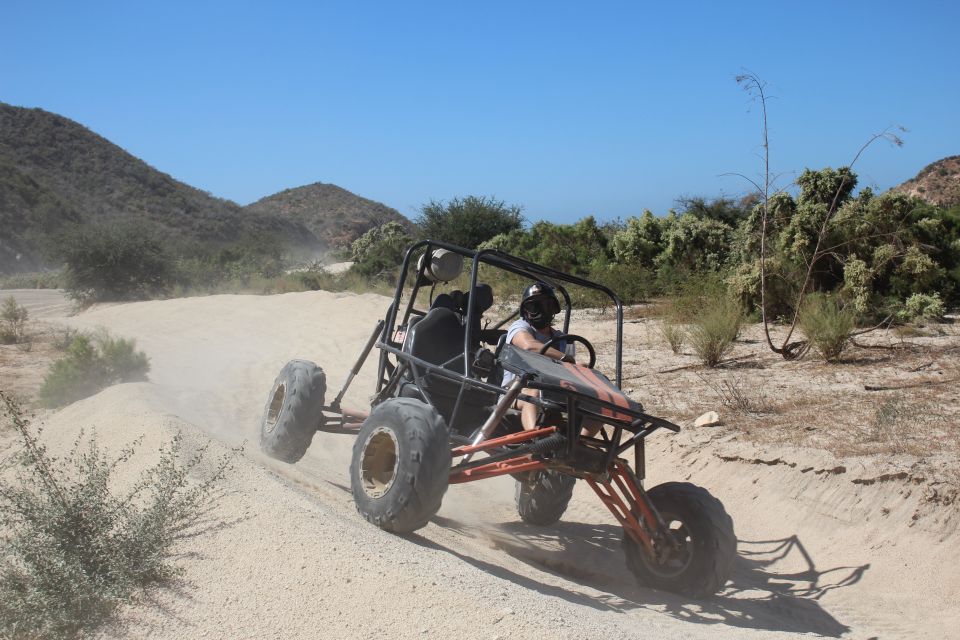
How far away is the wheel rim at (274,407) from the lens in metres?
7.13

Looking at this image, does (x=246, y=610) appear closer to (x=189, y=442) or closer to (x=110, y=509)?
(x=110, y=509)

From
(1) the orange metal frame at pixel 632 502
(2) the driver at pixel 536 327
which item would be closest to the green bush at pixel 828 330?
(2) the driver at pixel 536 327

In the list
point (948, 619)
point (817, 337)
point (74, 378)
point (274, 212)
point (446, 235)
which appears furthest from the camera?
point (274, 212)

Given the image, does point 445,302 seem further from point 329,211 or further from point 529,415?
point 329,211

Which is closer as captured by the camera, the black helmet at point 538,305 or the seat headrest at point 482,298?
the black helmet at point 538,305

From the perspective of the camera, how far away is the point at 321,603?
12.5 feet

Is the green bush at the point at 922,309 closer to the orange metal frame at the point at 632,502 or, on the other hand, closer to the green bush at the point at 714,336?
the green bush at the point at 714,336

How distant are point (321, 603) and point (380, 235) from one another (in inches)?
1395

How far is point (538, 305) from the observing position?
238 inches

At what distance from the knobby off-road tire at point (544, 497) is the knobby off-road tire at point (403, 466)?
1832 millimetres

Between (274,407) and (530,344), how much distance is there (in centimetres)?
273

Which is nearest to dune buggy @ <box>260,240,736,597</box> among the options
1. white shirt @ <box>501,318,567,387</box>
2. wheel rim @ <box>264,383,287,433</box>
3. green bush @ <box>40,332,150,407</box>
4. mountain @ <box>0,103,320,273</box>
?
white shirt @ <box>501,318,567,387</box>

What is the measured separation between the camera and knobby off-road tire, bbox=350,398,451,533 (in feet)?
15.4

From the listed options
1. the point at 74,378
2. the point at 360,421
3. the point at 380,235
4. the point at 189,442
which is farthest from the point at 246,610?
the point at 380,235
